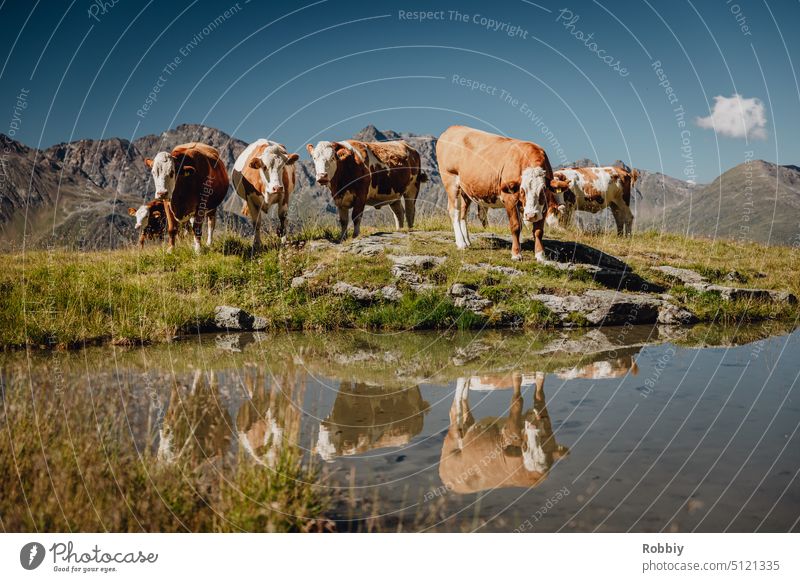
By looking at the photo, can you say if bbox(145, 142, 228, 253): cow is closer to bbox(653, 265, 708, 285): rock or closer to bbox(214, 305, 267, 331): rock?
bbox(214, 305, 267, 331): rock

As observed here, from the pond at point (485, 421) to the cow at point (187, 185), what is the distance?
567cm

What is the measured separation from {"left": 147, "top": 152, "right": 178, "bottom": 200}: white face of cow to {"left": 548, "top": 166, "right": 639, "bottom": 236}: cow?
1134cm

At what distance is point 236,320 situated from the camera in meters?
12.1

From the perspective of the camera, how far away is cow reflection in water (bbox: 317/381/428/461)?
5.50 metres

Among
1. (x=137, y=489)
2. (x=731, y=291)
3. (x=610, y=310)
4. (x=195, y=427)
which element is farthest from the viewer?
(x=731, y=291)

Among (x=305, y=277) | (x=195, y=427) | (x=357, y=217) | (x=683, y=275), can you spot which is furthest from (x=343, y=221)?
(x=195, y=427)

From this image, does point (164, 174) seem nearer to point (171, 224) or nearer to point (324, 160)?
point (171, 224)

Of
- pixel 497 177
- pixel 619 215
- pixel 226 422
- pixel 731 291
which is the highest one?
pixel 497 177

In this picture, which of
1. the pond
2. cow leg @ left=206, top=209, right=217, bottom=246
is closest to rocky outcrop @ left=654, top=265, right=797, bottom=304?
the pond

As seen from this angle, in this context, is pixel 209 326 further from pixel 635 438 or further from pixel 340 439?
pixel 635 438

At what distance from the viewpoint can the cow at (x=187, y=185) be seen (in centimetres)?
1466
